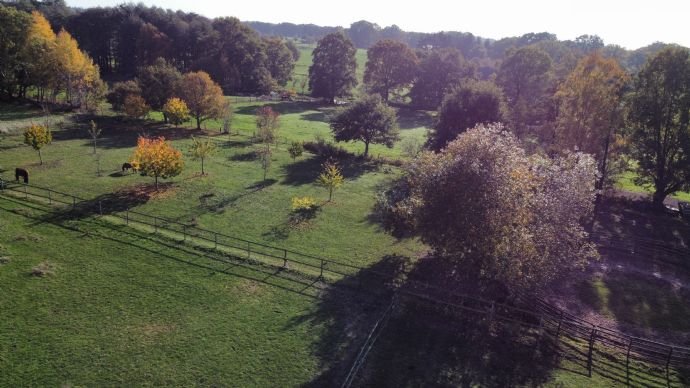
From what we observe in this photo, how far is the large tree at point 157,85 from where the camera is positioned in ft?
217

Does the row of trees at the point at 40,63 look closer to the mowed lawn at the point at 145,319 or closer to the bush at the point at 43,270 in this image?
the mowed lawn at the point at 145,319

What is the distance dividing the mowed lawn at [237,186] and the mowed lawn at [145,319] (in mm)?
6061

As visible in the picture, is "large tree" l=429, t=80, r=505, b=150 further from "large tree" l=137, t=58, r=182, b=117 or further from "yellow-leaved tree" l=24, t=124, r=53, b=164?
"yellow-leaved tree" l=24, t=124, r=53, b=164

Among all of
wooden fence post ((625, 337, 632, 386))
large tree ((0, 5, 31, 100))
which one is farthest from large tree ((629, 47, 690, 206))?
large tree ((0, 5, 31, 100))

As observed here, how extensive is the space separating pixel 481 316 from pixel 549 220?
714 cm

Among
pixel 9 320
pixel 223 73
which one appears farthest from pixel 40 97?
pixel 9 320

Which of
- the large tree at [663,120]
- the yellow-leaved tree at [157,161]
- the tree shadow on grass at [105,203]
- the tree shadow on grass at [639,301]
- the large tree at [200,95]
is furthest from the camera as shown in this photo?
the large tree at [200,95]

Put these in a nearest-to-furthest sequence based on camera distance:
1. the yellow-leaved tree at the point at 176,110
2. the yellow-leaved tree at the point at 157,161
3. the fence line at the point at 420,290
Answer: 1. the fence line at the point at 420,290
2. the yellow-leaved tree at the point at 157,161
3. the yellow-leaved tree at the point at 176,110

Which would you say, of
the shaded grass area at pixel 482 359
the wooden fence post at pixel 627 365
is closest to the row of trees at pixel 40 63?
the shaded grass area at pixel 482 359

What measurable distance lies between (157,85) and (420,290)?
55.3 meters

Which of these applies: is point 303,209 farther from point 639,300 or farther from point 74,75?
point 74,75

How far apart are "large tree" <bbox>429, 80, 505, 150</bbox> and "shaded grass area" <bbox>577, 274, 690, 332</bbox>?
917 inches

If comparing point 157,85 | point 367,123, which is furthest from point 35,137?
point 367,123

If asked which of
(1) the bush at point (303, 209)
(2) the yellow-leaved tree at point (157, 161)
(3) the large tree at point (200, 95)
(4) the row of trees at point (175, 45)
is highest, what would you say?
(4) the row of trees at point (175, 45)
